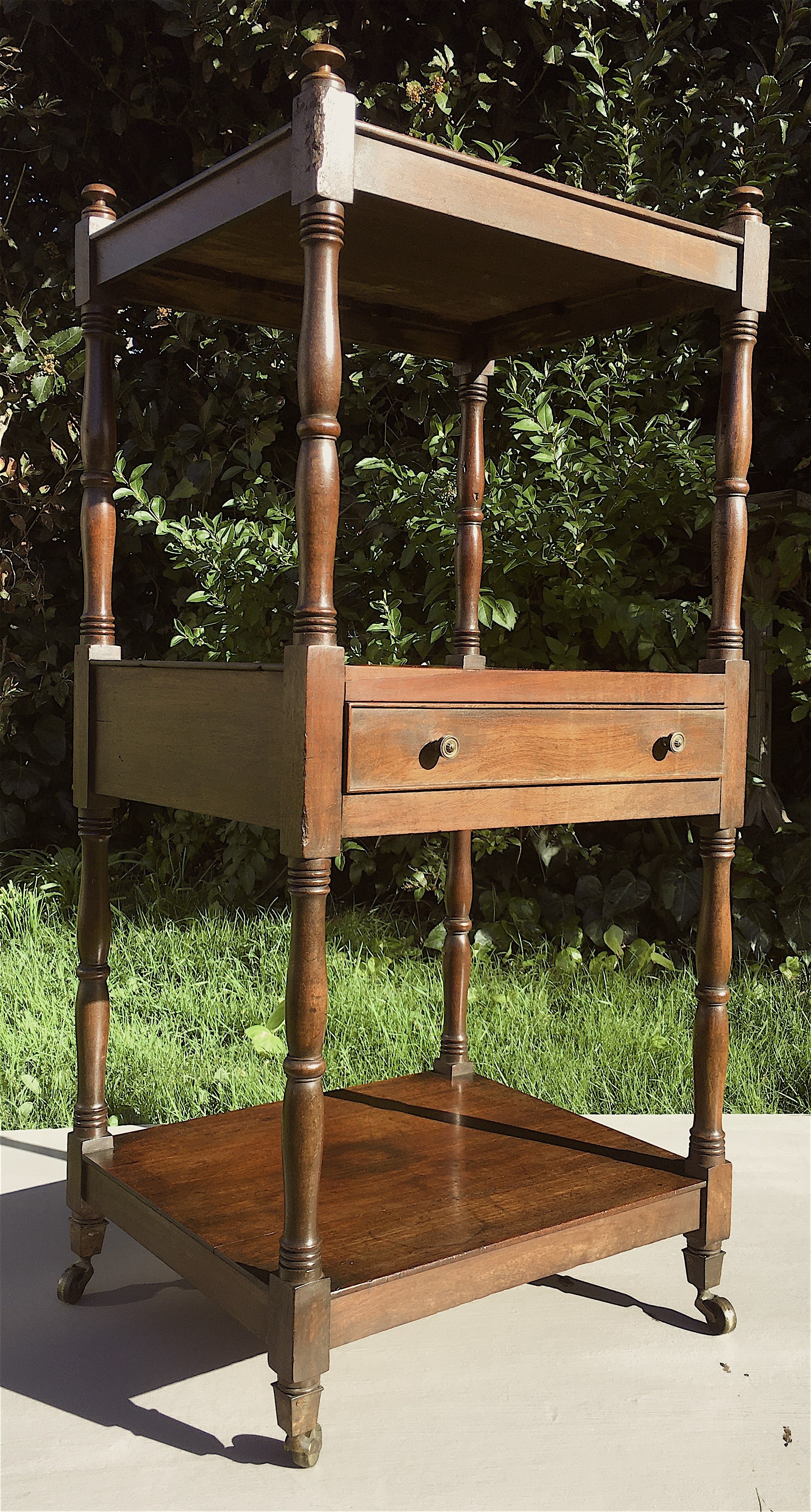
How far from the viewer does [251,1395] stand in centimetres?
178

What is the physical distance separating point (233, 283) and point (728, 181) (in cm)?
179

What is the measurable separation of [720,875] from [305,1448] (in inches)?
40.9

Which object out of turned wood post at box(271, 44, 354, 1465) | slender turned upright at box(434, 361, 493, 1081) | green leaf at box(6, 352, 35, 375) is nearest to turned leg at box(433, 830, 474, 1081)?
slender turned upright at box(434, 361, 493, 1081)

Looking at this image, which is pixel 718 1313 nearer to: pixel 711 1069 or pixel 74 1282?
pixel 711 1069

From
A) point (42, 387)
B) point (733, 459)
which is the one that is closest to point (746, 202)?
point (733, 459)

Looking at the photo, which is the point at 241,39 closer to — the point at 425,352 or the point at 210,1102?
the point at 425,352

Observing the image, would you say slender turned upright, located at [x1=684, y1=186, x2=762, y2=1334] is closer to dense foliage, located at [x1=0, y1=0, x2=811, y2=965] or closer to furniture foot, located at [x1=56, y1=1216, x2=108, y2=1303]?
furniture foot, located at [x1=56, y1=1216, x2=108, y2=1303]

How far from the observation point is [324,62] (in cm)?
151

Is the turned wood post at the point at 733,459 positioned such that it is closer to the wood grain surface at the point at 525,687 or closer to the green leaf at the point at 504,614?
the wood grain surface at the point at 525,687

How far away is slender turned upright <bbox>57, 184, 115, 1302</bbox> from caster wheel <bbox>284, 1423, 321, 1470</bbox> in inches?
22.7

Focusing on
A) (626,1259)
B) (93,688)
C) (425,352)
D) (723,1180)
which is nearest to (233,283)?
(425,352)

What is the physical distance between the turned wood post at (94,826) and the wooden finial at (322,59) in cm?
65

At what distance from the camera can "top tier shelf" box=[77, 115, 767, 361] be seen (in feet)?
5.21

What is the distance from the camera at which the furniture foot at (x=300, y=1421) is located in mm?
1594
